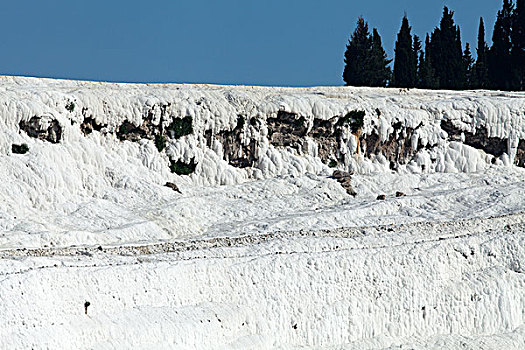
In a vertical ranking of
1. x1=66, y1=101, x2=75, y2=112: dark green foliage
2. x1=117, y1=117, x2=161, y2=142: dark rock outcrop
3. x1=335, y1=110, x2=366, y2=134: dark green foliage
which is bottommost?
x1=117, y1=117, x2=161, y2=142: dark rock outcrop

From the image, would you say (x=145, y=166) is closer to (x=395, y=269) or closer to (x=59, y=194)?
(x=59, y=194)

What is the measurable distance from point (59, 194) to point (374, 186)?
15204 mm

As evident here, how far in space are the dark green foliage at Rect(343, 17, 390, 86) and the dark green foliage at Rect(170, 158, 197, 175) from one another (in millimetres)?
25516

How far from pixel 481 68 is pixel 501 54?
139 inches

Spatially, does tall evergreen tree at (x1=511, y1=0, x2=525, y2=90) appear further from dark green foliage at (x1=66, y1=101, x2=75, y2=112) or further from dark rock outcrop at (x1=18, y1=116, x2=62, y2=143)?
dark rock outcrop at (x1=18, y1=116, x2=62, y2=143)

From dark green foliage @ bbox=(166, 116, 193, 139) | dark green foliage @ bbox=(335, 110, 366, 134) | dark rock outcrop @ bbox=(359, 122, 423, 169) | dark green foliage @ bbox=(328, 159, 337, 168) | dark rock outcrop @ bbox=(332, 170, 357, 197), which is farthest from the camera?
dark rock outcrop @ bbox=(359, 122, 423, 169)

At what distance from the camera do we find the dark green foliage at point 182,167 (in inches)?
1828

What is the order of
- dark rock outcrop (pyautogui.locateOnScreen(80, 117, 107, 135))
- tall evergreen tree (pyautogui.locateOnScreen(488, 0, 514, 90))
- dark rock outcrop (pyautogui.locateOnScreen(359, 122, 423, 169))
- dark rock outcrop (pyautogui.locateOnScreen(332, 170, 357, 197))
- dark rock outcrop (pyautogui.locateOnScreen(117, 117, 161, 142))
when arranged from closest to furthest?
dark rock outcrop (pyautogui.locateOnScreen(80, 117, 107, 135)) → dark rock outcrop (pyautogui.locateOnScreen(117, 117, 161, 142)) → dark rock outcrop (pyautogui.locateOnScreen(332, 170, 357, 197)) → dark rock outcrop (pyautogui.locateOnScreen(359, 122, 423, 169)) → tall evergreen tree (pyautogui.locateOnScreen(488, 0, 514, 90))

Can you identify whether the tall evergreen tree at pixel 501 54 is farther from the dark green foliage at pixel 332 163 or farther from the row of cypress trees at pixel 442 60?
the dark green foliage at pixel 332 163

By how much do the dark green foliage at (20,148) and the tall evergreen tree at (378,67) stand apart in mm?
33071

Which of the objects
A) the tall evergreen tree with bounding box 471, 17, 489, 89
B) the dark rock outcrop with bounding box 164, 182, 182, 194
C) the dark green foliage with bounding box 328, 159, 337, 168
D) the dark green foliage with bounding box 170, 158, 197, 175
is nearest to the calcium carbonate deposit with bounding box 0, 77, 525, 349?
the dark green foliage with bounding box 328, 159, 337, 168

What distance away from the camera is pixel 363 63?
7050 centimetres

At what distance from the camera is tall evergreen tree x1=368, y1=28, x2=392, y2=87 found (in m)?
70.5

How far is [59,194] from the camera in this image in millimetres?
40531
